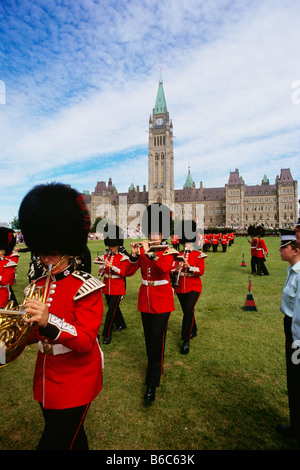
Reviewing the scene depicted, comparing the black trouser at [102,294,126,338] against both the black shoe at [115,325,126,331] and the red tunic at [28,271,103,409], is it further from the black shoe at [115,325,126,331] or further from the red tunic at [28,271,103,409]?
the red tunic at [28,271,103,409]

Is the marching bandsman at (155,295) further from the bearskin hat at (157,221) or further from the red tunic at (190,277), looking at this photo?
the red tunic at (190,277)

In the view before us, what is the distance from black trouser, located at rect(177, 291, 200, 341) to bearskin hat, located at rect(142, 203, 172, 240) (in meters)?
1.76

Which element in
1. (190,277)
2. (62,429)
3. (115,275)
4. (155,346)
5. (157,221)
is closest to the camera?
(62,429)

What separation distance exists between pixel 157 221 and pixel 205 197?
11312cm

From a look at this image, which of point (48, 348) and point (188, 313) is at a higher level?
point (48, 348)

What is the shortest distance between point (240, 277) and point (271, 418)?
10.3m

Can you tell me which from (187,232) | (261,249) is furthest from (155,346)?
(261,249)

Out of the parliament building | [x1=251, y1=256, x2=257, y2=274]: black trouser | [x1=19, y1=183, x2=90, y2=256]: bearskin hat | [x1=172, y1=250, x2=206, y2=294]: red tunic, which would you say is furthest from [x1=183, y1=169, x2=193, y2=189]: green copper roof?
[x1=19, y1=183, x2=90, y2=256]: bearskin hat

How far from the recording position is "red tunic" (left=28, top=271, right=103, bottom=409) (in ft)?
6.89

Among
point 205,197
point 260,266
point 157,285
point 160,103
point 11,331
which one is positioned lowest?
point 260,266

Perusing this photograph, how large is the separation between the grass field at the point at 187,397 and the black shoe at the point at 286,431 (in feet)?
0.29

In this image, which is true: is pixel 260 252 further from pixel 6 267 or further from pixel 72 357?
pixel 72 357

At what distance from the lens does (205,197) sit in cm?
11462
